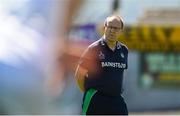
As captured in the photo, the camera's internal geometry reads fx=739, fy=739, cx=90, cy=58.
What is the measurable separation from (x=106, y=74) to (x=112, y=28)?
37cm

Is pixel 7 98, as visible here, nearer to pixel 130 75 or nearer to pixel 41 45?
pixel 41 45

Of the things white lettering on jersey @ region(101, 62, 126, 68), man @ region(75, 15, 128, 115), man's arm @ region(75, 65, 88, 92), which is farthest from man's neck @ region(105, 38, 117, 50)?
man's arm @ region(75, 65, 88, 92)

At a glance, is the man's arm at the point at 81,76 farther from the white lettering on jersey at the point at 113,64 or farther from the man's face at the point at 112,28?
the man's face at the point at 112,28

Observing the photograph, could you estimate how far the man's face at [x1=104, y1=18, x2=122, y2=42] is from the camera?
582cm

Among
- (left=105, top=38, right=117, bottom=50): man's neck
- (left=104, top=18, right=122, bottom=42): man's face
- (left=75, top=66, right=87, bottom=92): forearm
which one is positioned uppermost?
(left=104, top=18, right=122, bottom=42): man's face

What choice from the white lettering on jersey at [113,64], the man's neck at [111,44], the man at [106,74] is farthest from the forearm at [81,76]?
the man's neck at [111,44]

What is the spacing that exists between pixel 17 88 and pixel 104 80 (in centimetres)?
113

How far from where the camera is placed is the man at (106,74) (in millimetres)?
5766

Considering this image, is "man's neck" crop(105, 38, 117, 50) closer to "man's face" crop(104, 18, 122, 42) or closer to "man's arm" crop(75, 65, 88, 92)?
"man's face" crop(104, 18, 122, 42)

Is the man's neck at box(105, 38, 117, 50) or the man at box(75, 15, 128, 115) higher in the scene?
the man's neck at box(105, 38, 117, 50)

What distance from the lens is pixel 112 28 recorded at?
19.1 feet

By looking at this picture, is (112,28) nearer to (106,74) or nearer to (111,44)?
(111,44)

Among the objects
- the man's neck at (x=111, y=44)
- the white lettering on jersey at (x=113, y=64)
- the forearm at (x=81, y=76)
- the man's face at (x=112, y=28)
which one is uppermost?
the man's face at (x=112, y=28)

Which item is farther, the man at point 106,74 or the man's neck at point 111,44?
the man's neck at point 111,44
